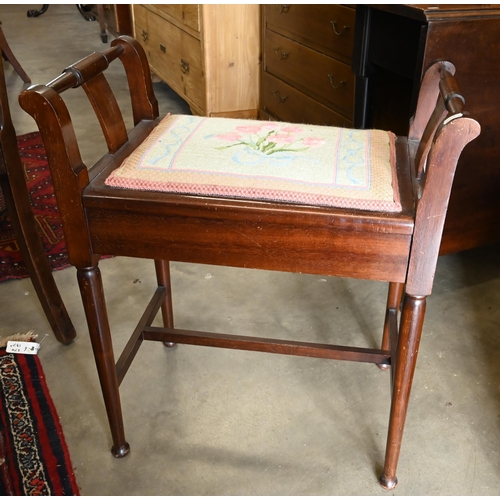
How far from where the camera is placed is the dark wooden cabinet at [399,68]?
1.33m

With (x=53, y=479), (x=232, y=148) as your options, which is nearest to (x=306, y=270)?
(x=232, y=148)

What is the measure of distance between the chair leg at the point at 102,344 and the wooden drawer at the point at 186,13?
1943 millimetres

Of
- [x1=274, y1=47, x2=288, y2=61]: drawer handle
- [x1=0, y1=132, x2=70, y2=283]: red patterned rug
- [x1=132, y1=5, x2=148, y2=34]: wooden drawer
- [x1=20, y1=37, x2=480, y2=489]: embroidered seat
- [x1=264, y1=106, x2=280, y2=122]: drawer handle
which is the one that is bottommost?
[x1=0, y1=132, x2=70, y2=283]: red patterned rug

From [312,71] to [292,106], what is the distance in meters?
0.27

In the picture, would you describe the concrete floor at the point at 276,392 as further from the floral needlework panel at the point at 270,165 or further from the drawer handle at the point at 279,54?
the drawer handle at the point at 279,54

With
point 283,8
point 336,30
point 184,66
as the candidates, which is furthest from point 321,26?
point 184,66

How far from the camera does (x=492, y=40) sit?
1.38 m

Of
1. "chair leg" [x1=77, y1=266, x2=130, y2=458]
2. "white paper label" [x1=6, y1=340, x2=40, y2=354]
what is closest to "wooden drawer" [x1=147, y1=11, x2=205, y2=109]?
"white paper label" [x1=6, y1=340, x2=40, y2=354]

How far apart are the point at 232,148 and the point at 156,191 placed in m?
0.18

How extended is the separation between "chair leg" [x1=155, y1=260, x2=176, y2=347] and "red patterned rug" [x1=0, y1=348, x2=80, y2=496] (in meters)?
0.35

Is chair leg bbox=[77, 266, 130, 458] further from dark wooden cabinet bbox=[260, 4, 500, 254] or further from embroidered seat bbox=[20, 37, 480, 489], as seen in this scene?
dark wooden cabinet bbox=[260, 4, 500, 254]

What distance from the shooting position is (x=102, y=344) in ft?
3.73

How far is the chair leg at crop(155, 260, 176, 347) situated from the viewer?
1.51 metres

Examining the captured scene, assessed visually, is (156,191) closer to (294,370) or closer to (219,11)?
(294,370)
